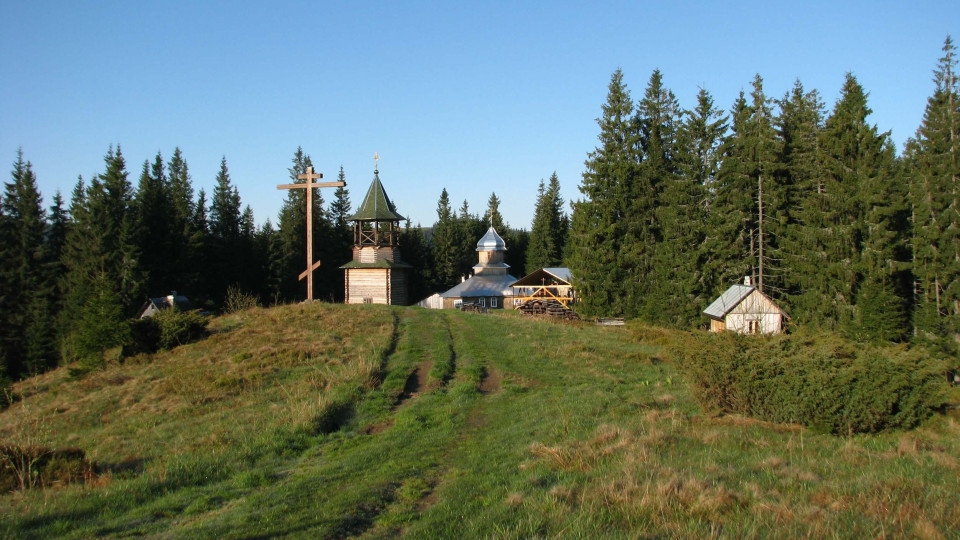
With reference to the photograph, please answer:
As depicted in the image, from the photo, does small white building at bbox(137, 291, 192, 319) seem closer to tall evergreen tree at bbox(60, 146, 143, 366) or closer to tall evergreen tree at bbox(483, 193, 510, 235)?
tall evergreen tree at bbox(60, 146, 143, 366)

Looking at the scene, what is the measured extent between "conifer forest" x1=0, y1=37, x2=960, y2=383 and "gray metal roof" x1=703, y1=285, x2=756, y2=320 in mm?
3351

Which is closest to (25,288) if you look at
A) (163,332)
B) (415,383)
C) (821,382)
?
(163,332)

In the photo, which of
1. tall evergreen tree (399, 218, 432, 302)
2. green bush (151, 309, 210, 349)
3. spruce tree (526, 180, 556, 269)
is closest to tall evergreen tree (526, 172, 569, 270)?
spruce tree (526, 180, 556, 269)

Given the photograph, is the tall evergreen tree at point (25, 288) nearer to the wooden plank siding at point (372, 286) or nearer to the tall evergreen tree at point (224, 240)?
the tall evergreen tree at point (224, 240)

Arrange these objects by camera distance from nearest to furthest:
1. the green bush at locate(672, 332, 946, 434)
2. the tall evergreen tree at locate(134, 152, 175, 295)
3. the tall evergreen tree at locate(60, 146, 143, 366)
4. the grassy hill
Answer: the grassy hill → the green bush at locate(672, 332, 946, 434) → the tall evergreen tree at locate(60, 146, 143, 366) → the tall evergreen tree at locate(134, 152, 175, 295)

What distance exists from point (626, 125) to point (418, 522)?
139ft

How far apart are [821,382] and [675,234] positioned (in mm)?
32108

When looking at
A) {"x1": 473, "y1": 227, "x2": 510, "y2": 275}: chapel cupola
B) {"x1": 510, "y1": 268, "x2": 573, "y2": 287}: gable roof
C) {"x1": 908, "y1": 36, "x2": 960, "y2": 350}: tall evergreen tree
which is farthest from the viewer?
{"x1": 473, "y1": 227, "x2": 510, "y2": 275}: chapel cupola

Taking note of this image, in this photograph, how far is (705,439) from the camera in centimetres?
991

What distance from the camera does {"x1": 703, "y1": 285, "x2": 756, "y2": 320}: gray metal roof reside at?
3294 cm

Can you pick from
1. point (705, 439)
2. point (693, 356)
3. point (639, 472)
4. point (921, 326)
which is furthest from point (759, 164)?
point (639, 472)

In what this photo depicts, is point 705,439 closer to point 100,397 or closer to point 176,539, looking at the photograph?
point 176,539

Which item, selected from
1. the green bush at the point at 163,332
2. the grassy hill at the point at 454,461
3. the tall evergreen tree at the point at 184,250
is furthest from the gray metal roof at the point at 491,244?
the grassy hill at the point at 454,461

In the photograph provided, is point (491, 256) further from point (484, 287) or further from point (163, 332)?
point (163, 332)
